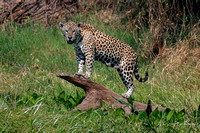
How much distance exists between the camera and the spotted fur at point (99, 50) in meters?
5.99

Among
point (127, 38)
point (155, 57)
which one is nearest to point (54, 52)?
point (127, 38)

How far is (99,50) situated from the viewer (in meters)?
6.31

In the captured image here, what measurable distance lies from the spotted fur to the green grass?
64cm

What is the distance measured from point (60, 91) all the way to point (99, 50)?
4.14 ft

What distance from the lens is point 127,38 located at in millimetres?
9680

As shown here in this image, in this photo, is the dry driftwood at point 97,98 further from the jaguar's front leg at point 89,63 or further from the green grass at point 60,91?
the jaguar's front leg at point 89,63

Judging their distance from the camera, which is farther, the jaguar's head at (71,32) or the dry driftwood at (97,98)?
the jaguar's head at (71,32)

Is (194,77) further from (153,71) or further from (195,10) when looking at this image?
(195,10)

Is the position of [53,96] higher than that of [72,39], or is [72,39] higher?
[72,39]

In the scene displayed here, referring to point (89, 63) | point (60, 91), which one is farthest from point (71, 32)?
point (60, 91)

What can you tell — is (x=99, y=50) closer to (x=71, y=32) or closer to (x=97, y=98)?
(x=71, y=32)

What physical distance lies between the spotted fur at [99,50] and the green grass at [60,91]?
64cm

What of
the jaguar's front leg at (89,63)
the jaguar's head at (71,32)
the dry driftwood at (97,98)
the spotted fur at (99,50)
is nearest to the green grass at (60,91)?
the dry driftwood at (97,98)

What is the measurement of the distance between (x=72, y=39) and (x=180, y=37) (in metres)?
3.93
